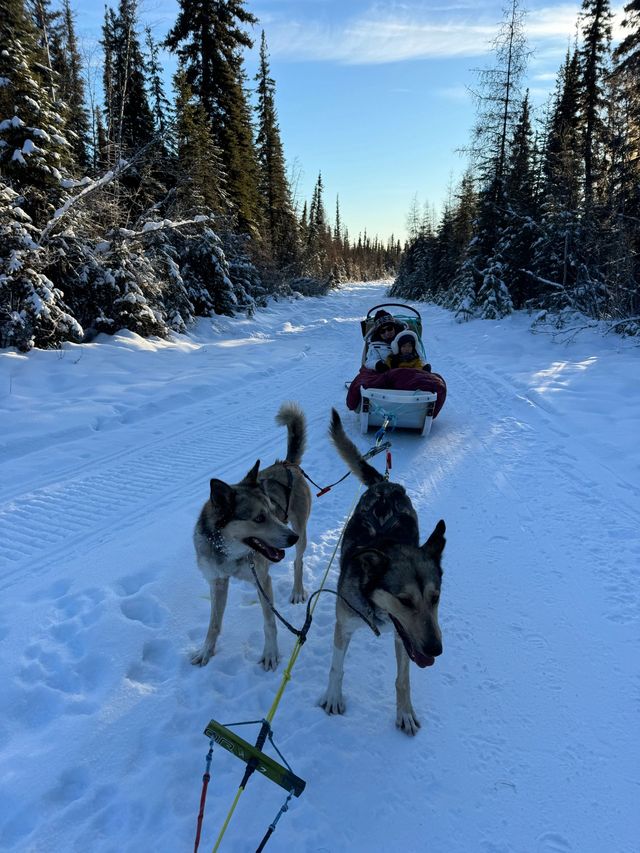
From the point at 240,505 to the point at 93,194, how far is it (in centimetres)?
1102

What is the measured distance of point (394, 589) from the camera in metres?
2.30

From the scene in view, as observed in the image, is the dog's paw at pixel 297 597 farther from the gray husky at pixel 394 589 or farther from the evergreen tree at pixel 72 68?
the evergreen tree at pixel 72 68

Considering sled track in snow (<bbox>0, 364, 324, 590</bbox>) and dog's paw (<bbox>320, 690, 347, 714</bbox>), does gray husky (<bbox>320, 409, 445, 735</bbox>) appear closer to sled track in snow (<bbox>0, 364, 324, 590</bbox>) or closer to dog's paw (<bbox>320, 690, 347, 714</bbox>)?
dog's paw (<bbox>320, 690, 347, 714</bbox>)

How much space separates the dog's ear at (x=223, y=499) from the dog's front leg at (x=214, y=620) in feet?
1.67

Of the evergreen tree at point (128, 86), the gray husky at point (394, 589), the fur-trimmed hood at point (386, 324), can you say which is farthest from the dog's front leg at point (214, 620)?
the evergreen tree at point (128, 86)

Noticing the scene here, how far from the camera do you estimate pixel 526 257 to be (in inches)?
776

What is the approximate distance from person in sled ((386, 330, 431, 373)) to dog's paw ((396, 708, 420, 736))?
6072 mm

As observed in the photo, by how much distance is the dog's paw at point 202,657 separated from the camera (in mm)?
2957

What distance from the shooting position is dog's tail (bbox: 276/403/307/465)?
13.5 feet

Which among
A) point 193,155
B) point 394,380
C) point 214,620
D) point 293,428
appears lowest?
point 214,620

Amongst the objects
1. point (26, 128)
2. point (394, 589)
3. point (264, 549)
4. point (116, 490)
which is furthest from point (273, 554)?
point (26, 128)

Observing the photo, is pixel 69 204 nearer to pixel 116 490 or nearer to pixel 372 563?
pixel 116 490

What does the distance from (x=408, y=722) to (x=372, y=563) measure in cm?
96

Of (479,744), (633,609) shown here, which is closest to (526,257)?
(633,609)
